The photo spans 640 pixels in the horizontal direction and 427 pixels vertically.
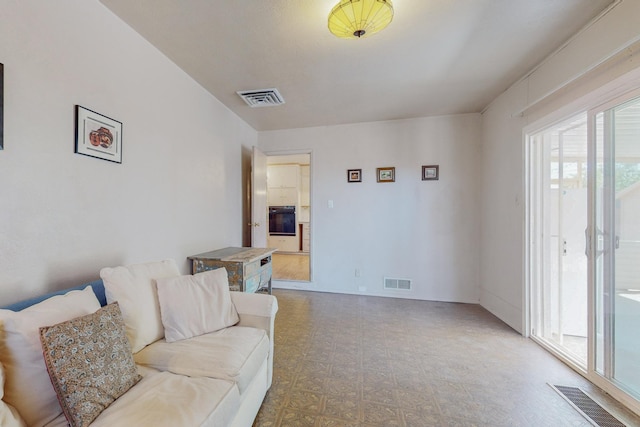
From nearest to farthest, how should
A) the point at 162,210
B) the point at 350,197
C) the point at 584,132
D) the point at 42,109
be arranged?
the point at 42,109, the point at 162,210, the point at 584,132, the point at 350,197

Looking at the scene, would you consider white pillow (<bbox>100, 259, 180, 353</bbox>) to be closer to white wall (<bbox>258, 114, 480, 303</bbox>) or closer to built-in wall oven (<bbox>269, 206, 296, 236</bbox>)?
white wall (<bbox>258, 114, 480, 303</bbox>)

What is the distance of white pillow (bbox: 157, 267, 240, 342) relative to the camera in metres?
1.43

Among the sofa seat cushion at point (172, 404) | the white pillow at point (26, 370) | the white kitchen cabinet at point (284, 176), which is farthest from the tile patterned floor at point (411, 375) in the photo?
the white kitchen cabinet at point (284, 176)

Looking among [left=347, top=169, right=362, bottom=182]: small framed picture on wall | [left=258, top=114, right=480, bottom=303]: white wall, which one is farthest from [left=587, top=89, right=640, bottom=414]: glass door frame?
[left=347, top=169, right=362, bottom=182]: small framed picture on wall

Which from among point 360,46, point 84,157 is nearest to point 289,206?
point 360,46

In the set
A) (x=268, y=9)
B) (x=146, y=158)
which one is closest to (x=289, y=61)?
(x=268, y=9)

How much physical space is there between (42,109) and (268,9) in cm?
140

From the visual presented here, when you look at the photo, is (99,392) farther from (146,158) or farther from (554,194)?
(554,194)

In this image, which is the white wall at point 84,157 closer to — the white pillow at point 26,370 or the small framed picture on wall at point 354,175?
the white pillow at point 26,370

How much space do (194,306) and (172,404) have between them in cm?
65

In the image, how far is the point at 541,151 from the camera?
2.41 meters

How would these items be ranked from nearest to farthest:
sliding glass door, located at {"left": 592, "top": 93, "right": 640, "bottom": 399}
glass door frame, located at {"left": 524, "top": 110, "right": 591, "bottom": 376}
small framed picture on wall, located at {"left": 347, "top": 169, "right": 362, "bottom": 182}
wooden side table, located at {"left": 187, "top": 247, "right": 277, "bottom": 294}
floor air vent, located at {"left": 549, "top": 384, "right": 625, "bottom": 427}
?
floor air vent, located at {"left": 549, "top": 384, "right": 625, "bottom": 427} → sliding glass door, located at {"left": 592, "top": 93, "right": 640, "bottom": 399} → wooden side table, located at {"left": 187, "top": 247, "right": 277, "bottom": 294} → glass door frame, located at {"left": 524, "top": 110, "right": 591, "bottom": 376} → small framed picture on wall, located at {"left": 347, "top": 169, "right": 362, "bottom": 182}

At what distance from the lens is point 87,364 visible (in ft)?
2.92

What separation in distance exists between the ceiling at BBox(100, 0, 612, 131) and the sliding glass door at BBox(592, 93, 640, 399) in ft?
2.66
